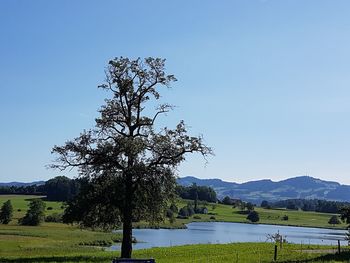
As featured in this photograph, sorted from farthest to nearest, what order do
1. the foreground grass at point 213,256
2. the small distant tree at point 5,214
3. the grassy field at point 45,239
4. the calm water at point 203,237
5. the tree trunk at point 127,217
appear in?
1. the small distant tree at point 5,214
2. the calm water at point 203,237
3. the grassy field at point 45,239
4. the tree trunk at point 127,217
5. the foreground grass at point 213,256

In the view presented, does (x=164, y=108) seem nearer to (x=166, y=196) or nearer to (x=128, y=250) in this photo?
(x=166, y=196)

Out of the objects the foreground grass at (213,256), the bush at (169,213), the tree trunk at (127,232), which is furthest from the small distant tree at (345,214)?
the tree trunk at (127,232)

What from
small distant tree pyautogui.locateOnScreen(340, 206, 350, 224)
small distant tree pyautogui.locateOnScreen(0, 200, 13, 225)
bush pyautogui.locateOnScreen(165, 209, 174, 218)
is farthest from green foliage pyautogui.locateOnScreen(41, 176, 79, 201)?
small distant tree pyautogui.locateOnScreen(340, 206, 350, 224)

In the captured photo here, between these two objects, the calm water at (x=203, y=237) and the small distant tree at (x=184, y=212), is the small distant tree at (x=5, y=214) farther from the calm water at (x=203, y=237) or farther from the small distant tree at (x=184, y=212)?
the small distant tree at (x=184, y=212)

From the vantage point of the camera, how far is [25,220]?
376 ft

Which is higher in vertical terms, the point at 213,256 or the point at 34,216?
the point at 34,216

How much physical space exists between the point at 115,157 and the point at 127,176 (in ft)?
5.43

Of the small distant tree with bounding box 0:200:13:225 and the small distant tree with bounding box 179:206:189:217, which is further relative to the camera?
the small distant tree with bounding box 179:206:189:217

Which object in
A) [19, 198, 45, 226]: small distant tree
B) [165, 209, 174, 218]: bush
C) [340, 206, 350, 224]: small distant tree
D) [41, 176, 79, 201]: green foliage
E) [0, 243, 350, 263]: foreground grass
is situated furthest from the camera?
[41, 176, 79, 201]: green foliage

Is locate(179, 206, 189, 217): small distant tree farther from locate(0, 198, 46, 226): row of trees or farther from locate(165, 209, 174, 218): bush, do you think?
locate(165, 209, 174, 218): bush

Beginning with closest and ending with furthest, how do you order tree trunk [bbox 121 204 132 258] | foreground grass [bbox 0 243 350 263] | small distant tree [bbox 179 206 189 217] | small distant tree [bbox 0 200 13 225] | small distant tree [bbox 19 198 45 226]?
foreground grass [bbox 0 243 350 263] < tree trunk [bbox 121 204 132 258] < small distant tree [bbox 19 198 45 226] < small distant tree [bbox 0 200 13 225] < small distant tree [bbox 179 206 189 217]

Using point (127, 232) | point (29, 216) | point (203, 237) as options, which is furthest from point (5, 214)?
point (127, 232)

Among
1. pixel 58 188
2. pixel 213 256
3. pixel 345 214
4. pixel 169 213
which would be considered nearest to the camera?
pixel 213 256

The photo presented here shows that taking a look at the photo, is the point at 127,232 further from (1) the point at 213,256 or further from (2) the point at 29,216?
(2) the point at 29,216
